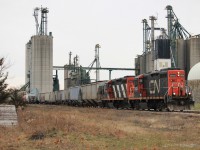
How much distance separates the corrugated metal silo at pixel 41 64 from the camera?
13500cm

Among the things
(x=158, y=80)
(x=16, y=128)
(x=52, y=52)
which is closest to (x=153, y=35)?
(x=52, y=52)

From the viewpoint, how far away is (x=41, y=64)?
136m

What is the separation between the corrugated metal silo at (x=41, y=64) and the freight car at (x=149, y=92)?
7867cm

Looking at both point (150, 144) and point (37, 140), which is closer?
point (150, 144)

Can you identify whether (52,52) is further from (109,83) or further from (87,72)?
(109,83)

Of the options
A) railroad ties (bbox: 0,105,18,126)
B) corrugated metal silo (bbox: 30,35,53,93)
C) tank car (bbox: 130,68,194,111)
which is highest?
corrugated metal silo (bbox: 30,35,53,93)

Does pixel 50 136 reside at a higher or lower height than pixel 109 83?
lower

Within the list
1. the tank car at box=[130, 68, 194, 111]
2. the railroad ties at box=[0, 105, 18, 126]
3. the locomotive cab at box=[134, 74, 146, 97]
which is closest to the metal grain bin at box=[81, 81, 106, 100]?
the locomotive cab at box=[134, 74, 146, 97]

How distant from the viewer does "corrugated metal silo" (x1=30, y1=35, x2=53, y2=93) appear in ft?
443

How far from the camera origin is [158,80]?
36906 mm

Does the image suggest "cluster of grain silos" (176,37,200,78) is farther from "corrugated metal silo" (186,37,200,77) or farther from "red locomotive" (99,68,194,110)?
"red locomotive" (99,68,194,110)

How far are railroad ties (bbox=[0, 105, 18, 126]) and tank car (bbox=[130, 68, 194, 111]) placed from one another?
16.8 m

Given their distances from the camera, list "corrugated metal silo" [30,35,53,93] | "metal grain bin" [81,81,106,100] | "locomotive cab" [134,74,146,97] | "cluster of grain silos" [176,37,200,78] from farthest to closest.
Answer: "corrugated metal silo" [30,35,53,93]
"cluster of grain silos" [176,37,200,78]
"metal grain bin" [81,81,106,100]
"locomotive cab" [134,74,146,97]

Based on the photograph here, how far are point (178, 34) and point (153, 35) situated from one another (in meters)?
12.0
